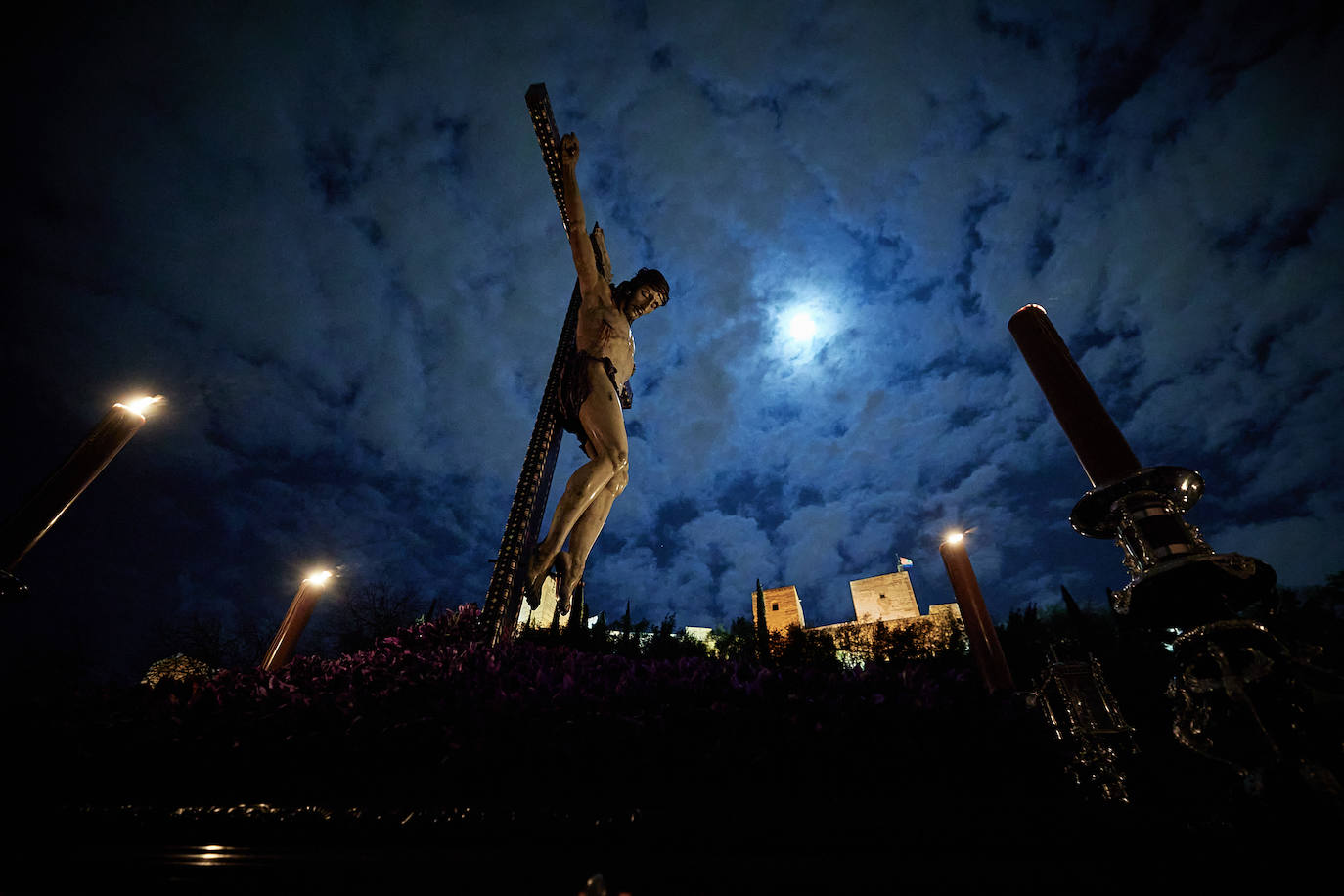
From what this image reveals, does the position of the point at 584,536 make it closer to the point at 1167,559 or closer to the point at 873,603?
the point at 1167,559

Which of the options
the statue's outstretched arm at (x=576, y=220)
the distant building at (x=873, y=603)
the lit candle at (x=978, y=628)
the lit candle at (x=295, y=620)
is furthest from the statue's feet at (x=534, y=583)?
the distant building at (x=873, y=603)

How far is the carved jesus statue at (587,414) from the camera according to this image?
373 centimetres

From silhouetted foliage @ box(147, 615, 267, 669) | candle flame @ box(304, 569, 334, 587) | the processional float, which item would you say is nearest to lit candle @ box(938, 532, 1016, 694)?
the processional float

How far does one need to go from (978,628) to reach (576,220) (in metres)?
4.44

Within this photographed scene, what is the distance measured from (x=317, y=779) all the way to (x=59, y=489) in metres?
3.38

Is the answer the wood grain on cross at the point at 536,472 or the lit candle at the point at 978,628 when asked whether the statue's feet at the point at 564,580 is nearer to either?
the wood grain on cross at the point at 536,472

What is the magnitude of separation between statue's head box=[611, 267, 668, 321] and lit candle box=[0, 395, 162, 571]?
12.6 ft

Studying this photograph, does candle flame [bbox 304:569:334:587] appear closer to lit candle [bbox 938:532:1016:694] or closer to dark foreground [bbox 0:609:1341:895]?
dark foreground [bbox 0:609:1341:895]

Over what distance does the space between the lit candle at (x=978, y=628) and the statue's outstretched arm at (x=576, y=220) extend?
385 centimetres

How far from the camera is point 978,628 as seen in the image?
11.3 feet

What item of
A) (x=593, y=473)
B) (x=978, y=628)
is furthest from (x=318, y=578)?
(x=978, y=628)

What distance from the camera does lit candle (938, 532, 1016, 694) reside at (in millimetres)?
3293

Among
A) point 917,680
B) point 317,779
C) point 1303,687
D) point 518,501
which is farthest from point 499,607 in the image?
point 1303,687

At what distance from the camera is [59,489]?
3.08 meters
